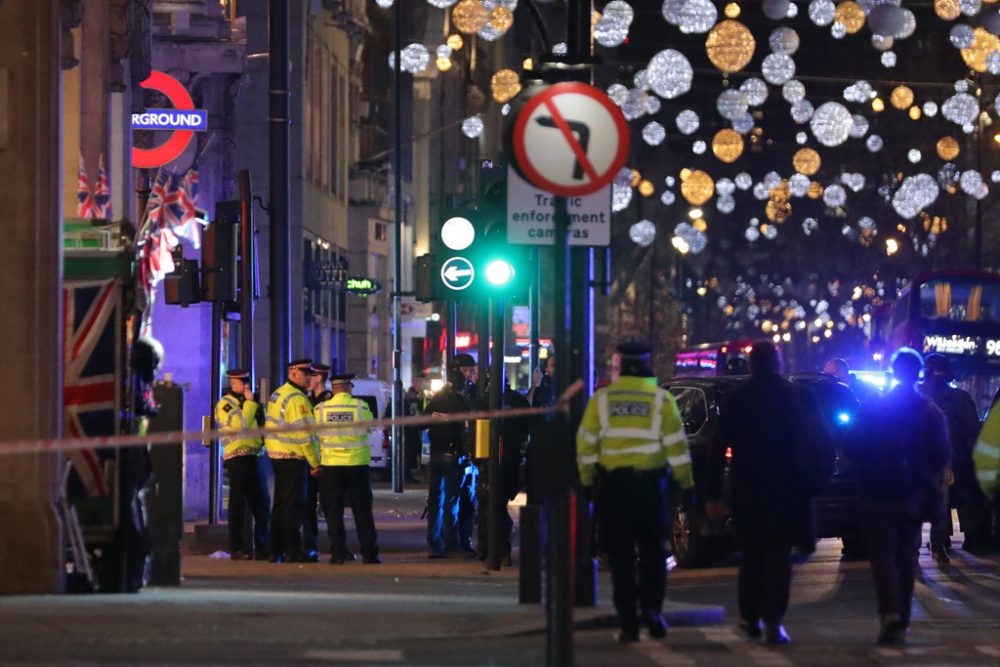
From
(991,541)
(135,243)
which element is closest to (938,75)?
(991,541)

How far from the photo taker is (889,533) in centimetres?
1304

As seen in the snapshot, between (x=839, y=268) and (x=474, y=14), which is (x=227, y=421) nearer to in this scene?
(x=474, y=14)

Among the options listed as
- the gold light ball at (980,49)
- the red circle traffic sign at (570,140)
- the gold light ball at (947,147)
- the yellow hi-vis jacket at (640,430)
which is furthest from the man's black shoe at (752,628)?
the gold light ball at (947,147)

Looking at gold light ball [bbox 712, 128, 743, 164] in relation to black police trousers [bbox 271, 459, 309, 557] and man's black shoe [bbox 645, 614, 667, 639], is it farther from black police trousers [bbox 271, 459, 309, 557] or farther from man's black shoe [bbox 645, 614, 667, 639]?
man's black shoe [bbox 645, 614, 667, 639]

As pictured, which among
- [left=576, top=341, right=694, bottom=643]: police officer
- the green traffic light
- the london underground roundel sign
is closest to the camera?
[left=576, top=341, right=694, bottom=643]: police officer

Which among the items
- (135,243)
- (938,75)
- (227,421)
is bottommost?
(227,421)

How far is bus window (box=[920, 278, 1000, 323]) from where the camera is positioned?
37000mm

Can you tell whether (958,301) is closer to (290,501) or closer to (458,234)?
(458,234)

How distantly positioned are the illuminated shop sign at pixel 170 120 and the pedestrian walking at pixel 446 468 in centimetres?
592

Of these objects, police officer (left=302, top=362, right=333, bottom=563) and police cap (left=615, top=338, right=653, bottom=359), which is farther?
police officer (left=302, top=362, right=333, bottom=563)

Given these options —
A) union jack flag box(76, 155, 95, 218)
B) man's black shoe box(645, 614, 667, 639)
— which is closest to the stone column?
man's black shoe box(645, 614, 667, 639)

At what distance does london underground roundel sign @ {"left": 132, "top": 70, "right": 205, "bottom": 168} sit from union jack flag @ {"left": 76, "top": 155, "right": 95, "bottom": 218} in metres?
3.57

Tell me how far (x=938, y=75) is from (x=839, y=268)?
31.2 metres

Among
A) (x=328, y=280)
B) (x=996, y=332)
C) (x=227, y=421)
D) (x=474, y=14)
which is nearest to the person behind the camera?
(x=227, y=421)
